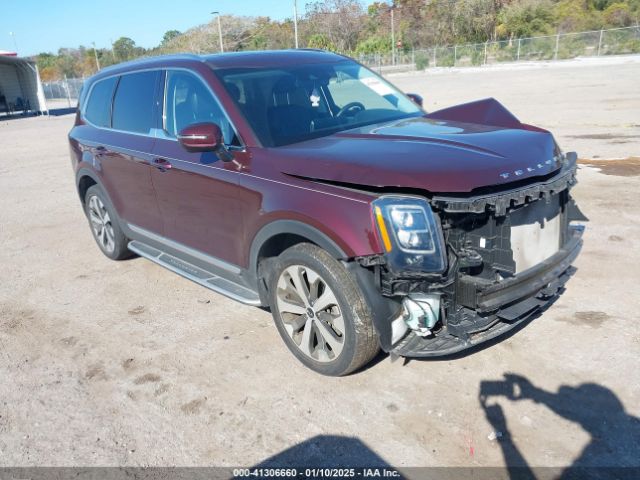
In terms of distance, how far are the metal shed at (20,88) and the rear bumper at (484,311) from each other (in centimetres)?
3615

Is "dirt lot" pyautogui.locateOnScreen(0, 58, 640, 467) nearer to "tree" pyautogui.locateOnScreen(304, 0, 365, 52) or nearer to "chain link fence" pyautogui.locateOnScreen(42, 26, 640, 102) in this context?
"chain link fence" pyautogui.locateOnScreen(42, 26, 640, 102)

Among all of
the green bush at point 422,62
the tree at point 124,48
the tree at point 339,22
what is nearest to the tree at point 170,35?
the tree at point 124,48

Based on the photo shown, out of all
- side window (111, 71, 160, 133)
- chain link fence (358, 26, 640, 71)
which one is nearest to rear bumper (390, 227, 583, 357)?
side window (111, 71, 160, 133)

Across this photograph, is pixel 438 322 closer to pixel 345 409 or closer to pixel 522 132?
pixel 345 409

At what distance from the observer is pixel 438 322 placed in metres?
3.06

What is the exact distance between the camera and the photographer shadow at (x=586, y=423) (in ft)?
8.54

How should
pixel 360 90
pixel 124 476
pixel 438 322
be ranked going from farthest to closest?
pixel 360 90, pixel 438 322, pixel 124 476

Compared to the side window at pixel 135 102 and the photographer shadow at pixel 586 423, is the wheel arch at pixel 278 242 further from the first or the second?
the side window at pixel 135 102

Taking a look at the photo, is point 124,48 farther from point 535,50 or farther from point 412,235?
point 412,235

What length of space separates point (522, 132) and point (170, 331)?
297cm

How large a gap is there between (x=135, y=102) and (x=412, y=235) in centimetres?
320

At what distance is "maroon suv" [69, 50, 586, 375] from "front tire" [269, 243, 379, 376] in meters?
0.01

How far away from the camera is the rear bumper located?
2.94 meters

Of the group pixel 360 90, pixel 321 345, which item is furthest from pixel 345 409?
pixel 360 90
